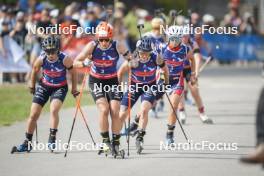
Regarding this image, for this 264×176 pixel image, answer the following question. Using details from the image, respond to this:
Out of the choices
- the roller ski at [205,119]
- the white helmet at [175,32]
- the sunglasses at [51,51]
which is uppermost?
the white helmet at [175,32]

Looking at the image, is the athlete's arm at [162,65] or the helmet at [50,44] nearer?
the helmet at [50,44]

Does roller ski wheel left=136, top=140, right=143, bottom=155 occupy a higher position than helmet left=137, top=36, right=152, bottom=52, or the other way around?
helmet left=137, top=36, right=152, bottom=52

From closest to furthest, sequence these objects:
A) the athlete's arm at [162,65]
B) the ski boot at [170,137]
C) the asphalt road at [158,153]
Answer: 1. the asphalt road at [158,153]
2. the athlete's arm at [162,65]
3. the ski boot at [170,137]

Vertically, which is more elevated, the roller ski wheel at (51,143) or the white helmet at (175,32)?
the white helmet at (175,32)

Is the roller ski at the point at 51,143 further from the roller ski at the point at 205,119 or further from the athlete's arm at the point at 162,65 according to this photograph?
the roller ski at the point at 205,119

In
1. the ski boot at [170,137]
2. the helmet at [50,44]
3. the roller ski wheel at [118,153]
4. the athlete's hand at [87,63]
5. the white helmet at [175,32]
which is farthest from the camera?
the white helmet at [175,32]

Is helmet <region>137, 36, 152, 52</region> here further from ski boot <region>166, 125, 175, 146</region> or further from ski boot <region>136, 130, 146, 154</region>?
ski boot <region>166, 125, 175, 146</region>

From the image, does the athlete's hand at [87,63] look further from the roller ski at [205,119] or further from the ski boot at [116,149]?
the roller ski at [205,119]

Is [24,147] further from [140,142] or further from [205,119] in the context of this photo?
[205,119]

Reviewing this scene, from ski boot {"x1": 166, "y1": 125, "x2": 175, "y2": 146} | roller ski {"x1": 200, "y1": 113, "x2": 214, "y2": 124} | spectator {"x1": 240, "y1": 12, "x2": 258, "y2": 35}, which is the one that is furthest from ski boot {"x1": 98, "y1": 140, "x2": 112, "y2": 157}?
spectator {"x1": 240, "y1": 12, "x2": 258, "y2": 35}

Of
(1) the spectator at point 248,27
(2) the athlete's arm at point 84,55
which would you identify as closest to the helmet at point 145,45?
(2) the athlete's arm at point 84,55

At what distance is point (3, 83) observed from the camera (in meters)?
27.0

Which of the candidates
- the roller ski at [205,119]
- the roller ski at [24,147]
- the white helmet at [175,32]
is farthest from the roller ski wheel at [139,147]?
the roller ski at [205,119]

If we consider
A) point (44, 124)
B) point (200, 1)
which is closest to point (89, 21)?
point (44, 124)
